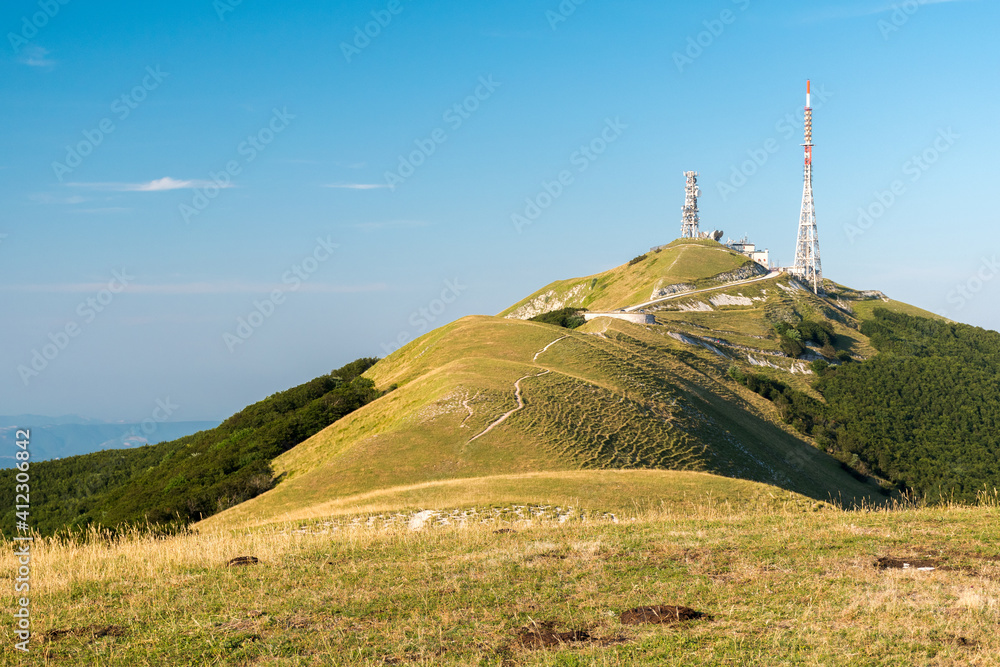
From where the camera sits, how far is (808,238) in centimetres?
12075

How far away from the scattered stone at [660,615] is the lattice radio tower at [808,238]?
11813 centimetres

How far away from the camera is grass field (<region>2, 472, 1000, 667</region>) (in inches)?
318

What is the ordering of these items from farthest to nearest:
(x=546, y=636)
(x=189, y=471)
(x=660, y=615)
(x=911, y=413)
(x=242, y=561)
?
1. (x=911, y=413)
2. (x=189, y=471)
3. (x=242, y=561)
4. (x=660, y=615)
5. (x=546, y=636)

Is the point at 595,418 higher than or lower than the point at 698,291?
lower

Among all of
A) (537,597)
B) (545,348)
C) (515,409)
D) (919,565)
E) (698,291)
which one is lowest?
(919,565)

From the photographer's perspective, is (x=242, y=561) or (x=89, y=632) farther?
(x=242, y=561)

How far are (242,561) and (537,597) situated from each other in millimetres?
5652

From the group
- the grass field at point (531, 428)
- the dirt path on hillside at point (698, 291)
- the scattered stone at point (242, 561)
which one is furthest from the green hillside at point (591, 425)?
the scattered stone at point (242, 561)

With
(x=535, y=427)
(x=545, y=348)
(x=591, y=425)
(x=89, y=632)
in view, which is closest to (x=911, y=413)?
(x=545, y=348)

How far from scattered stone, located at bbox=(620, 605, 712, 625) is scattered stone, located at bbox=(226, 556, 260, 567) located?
268 inches

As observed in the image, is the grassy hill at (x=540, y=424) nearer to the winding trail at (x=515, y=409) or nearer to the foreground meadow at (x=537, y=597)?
the winding trail at (x=515, y=409)

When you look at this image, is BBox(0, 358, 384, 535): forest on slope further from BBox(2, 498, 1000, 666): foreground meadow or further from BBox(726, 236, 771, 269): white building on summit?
BBox(726, 236, 771, 269): white building on summit

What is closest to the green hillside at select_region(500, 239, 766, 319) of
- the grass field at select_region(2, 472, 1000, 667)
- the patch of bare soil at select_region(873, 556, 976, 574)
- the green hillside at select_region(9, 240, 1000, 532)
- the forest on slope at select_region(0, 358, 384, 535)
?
the green hillside at select_region(9, 240, 1000, 532)

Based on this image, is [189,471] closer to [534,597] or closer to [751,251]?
[534,597]
